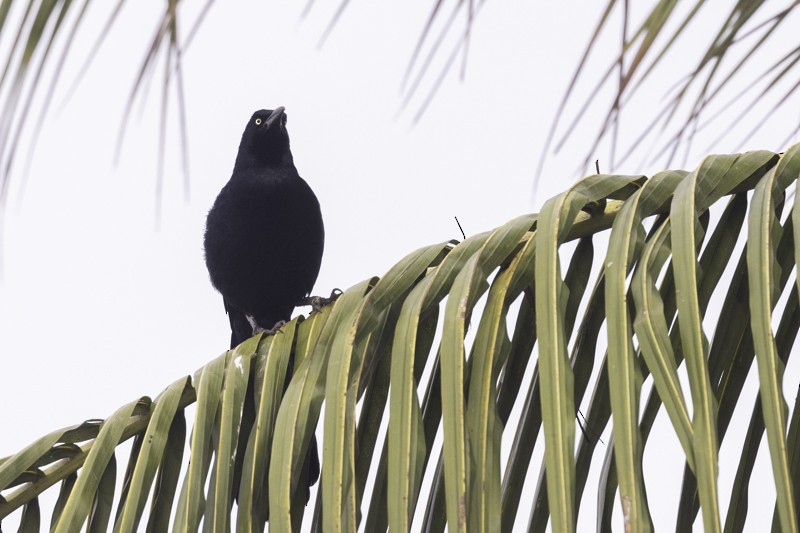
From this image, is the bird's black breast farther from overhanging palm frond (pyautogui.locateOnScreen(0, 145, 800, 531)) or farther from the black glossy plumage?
overhanging palm frond (pyautogui.locateOnScreen(0, 145, 800, 531))

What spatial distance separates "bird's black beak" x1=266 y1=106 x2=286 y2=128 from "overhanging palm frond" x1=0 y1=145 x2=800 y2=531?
2918mm

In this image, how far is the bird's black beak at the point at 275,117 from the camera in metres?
4.65

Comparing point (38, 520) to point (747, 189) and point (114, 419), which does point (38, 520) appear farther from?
point (747, 189)

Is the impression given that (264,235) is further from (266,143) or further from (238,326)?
(238,326)

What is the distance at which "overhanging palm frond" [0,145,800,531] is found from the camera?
45.0 inches

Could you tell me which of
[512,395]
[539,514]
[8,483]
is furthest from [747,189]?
[8,483]

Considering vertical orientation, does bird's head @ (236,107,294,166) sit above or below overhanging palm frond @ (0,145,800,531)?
above

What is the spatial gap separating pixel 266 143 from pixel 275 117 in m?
0.18

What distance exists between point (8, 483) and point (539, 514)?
3.07 ft

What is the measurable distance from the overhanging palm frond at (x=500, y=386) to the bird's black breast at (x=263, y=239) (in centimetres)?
239

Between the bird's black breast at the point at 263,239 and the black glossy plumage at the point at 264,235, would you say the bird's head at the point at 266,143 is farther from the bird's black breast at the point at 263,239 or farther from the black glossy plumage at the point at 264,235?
the bird's black breast at the point at 263,239

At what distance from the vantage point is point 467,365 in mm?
1498

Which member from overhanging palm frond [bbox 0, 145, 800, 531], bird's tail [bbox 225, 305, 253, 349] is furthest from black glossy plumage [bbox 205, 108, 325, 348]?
overhanging palm frond [bbox 0, 145, 800, 531]

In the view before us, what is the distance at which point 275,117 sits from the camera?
15.4 ft
